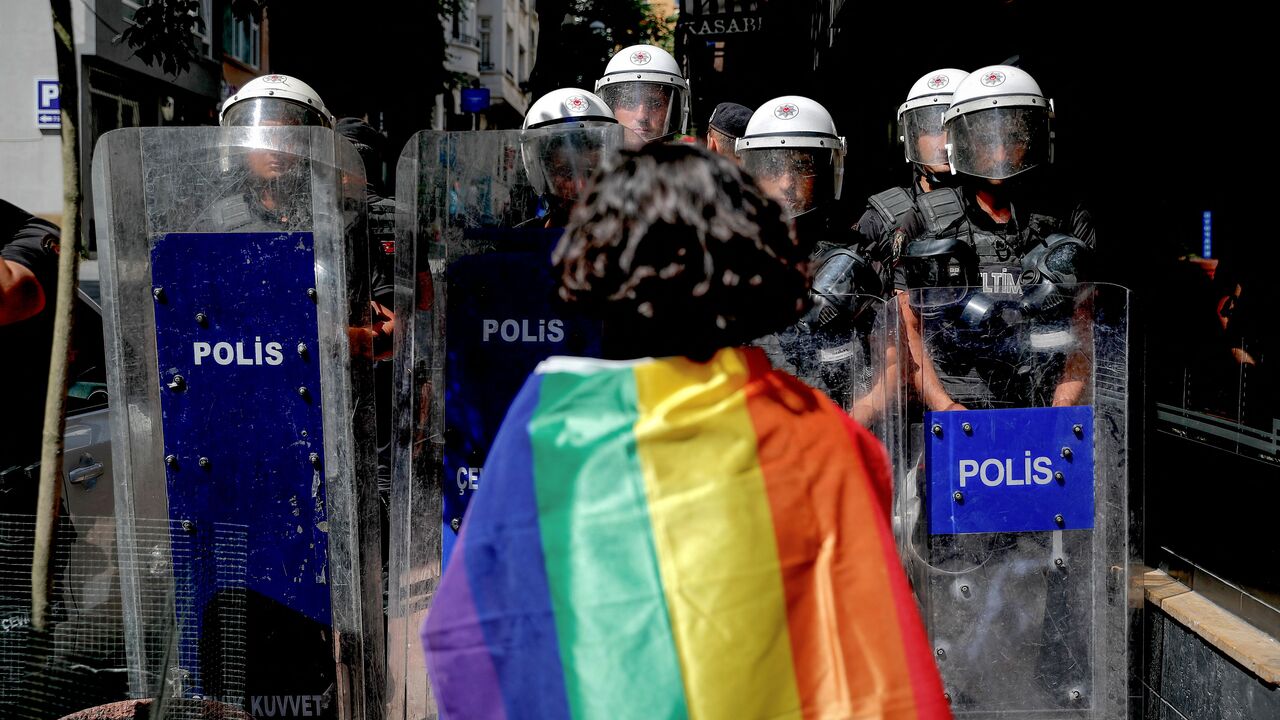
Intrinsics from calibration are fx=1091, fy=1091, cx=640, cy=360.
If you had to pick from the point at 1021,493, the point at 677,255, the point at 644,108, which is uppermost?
the point at 644,108

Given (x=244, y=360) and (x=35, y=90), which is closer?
(x=244, y=360)

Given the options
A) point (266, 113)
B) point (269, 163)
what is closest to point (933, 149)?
point (266, 113)

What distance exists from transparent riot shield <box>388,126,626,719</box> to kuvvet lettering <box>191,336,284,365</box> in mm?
351

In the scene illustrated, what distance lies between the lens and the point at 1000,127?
12.9 feet

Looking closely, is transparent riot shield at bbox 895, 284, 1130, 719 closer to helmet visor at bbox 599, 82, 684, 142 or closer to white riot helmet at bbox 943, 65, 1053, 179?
white riot helmet at bbox 943, 65, 1053, 179

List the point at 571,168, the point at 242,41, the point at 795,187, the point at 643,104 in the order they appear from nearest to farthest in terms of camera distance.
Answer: the point at 571,168
the point at 795,187
the point at 643,104
the point at 242,41

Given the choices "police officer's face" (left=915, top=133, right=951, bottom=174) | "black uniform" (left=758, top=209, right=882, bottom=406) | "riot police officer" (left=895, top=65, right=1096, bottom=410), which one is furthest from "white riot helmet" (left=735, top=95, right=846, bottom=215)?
"black uniform" (left=758, top=209, right=882, bottom=406)

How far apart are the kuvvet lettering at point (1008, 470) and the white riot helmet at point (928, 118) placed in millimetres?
2054

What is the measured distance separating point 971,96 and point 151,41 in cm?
489

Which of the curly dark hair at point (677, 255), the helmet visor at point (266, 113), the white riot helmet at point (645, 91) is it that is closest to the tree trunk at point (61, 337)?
the helmet visor at point (266, 113)

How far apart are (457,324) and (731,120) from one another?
2.78 metres

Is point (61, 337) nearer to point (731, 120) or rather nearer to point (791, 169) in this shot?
point (791, 169)

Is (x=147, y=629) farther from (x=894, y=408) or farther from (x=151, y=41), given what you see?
(x=151, y=41)

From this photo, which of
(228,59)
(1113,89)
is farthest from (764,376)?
(228,59)
